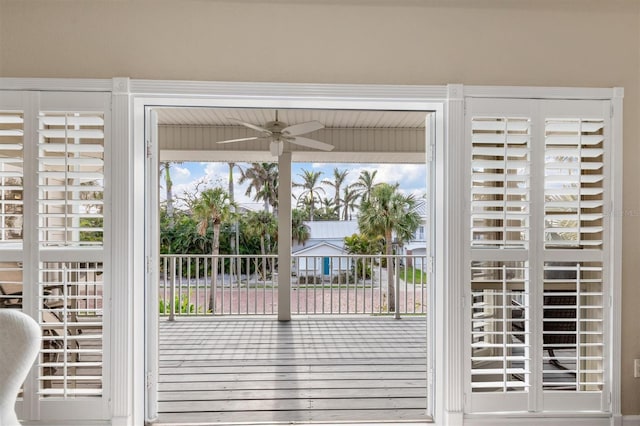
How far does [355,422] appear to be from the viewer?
269 centimetres

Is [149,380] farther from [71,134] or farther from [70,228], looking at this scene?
[71,134]

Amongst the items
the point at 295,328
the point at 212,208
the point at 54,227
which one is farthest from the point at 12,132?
the point at 212,208

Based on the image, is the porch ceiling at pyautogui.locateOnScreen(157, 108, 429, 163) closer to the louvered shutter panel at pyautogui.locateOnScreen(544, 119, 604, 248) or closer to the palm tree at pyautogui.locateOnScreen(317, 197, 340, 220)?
the palm tree at pyautogui.locateOnScreen(317, 197, 340, 220)

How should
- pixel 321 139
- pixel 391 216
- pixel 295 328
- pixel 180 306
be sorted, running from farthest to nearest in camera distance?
pixel 391 216 → pixel 321 139 → pixel 180 306 → pixel 295 328

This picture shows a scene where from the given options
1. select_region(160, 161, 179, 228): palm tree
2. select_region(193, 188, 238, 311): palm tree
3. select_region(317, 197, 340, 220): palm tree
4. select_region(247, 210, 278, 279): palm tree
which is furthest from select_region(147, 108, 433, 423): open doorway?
select_region(160, 161, 179, 228): palm tree

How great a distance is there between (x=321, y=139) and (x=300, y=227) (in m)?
1.95

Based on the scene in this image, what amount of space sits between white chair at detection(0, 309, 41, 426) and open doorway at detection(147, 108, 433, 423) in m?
1.05

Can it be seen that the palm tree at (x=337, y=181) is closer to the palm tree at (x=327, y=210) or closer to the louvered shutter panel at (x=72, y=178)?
the palm tree at (x=327, y=210)

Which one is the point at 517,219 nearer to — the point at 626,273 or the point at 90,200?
the point at 626,273

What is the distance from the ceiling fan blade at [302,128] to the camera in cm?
419

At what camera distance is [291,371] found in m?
3.66

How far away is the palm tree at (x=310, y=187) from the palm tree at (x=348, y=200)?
1.38 ft

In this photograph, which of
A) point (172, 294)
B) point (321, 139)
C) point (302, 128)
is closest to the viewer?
point (302, 128)

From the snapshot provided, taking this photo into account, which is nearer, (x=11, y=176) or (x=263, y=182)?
(x=11, y=176)
